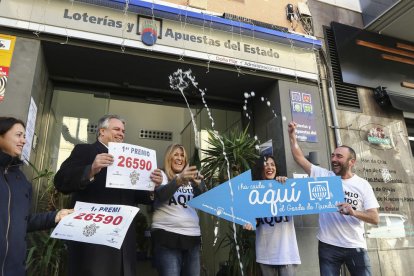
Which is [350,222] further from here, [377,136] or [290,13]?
[290,13]

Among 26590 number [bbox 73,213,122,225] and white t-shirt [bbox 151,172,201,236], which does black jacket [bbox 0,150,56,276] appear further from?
white t-shirt [bbox 151,172,201,236]

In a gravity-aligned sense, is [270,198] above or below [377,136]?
below

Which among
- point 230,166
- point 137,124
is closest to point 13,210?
point 230,166

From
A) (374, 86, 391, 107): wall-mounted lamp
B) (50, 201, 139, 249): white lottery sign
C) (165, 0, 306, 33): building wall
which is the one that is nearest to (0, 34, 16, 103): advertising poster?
(50, 201, 139, 249): white lottery sign

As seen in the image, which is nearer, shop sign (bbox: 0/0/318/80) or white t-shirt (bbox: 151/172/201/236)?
white t-shirt (bbox: 151/172/201/236)

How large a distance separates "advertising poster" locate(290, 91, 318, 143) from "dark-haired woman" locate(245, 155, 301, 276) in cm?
158

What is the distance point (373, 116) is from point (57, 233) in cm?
484

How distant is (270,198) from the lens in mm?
3047

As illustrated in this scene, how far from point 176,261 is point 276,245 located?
944 mm

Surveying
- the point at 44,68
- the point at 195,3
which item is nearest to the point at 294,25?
the point at 195,3

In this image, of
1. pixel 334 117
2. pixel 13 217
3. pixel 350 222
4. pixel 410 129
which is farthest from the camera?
pixel 410 129

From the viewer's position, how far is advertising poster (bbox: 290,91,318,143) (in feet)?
15.1

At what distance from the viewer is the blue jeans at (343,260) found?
9.96 feet

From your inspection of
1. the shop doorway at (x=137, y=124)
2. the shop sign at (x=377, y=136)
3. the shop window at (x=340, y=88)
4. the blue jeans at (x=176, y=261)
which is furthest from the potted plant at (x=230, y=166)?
the shop sign at (x=377, y=136)
